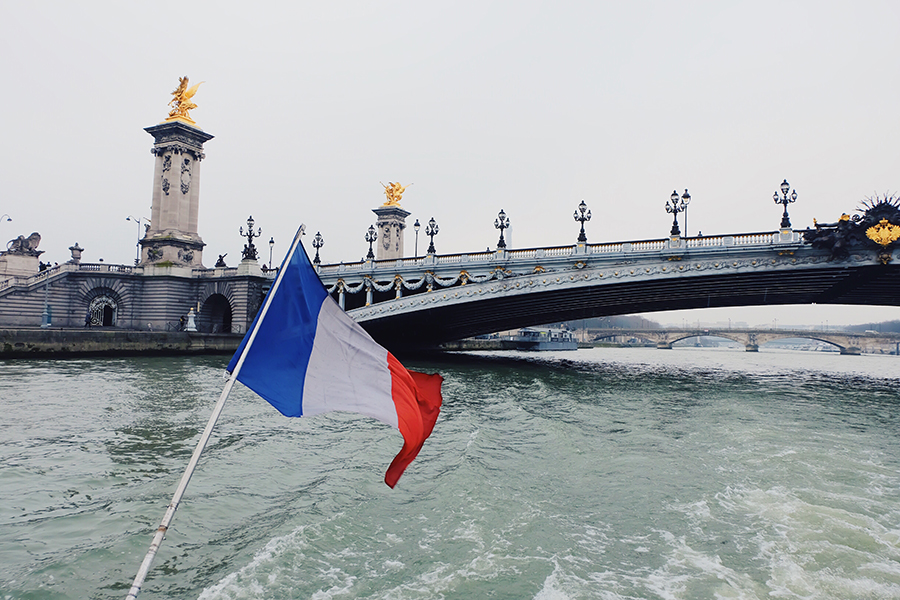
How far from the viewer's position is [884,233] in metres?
30.9

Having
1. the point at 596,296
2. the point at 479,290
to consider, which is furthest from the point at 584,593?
the point at 596,296

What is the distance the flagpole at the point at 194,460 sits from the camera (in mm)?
3537

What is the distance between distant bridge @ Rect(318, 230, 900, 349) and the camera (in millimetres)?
33688

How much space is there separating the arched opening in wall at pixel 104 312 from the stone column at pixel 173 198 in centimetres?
445

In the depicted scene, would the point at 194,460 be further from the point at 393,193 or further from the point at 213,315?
the point at 393,193

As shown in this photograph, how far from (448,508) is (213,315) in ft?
166

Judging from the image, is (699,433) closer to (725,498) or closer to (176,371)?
(725,498)

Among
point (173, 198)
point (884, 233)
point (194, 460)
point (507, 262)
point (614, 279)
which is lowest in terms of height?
point (194, 460)

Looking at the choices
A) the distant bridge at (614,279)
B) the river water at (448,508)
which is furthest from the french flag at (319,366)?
the distant bridge at (614,279)

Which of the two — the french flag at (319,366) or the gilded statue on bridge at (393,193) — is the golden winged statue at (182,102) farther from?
the french flag at (319,366)

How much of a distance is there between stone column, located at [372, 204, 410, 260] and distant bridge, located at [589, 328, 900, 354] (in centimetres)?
6139

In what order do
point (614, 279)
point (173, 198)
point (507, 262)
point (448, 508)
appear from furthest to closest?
point (173, 198) → point (507, 262) → point (614, 279) → point (448, 508)

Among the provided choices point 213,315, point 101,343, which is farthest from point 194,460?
point 213,315

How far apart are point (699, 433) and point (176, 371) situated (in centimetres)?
2252
